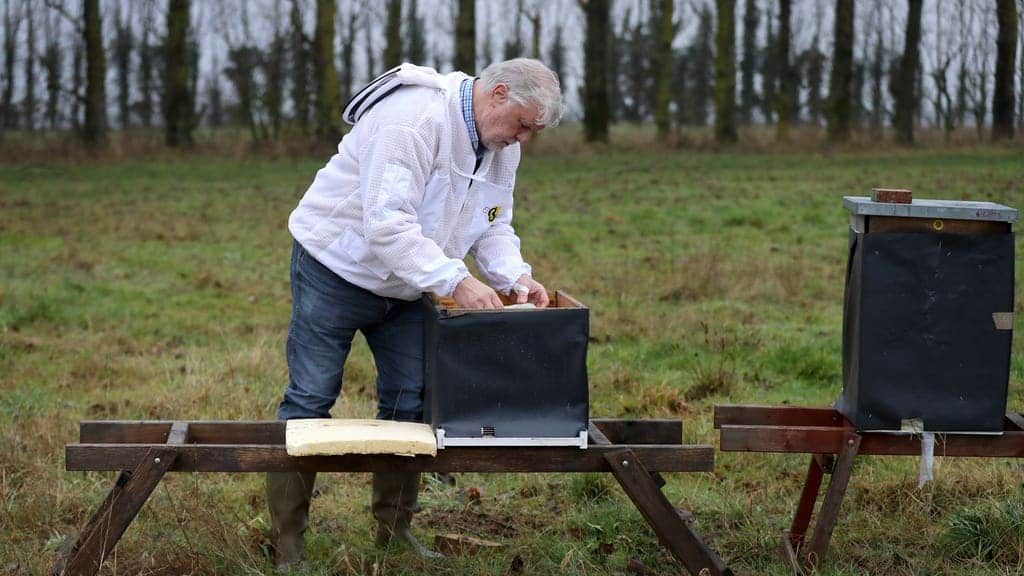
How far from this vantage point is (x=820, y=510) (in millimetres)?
4352

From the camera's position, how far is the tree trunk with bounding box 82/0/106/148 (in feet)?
85.8

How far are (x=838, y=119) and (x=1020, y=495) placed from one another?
66.8 feet

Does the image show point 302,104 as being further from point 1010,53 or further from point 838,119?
point 1010,53

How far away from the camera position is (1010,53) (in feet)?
82.4

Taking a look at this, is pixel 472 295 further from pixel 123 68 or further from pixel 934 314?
pixel 123 68

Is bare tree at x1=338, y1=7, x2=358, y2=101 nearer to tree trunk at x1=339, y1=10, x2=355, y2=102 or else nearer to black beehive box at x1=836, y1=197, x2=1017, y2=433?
tree trunk at x1=339, y1=10, x2=355, y2=102

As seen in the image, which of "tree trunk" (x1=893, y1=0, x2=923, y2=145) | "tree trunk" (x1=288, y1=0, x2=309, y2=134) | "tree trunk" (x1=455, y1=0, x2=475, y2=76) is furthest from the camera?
"tree trunk" (x1=288, y1=0, x2=309, y2=134)

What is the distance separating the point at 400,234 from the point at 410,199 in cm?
15

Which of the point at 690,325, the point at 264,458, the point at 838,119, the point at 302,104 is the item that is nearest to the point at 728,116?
the point at 838,119

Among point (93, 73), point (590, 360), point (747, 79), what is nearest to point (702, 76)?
point (747, 79)

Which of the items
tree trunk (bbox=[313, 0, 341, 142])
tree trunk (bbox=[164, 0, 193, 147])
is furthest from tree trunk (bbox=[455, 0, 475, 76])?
tree trunk (bbox=[164, 0, 193, 147])

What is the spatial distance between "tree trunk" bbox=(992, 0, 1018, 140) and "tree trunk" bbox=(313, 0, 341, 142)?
43.1ft

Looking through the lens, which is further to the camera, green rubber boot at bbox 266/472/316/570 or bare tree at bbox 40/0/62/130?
bare tree at bbox 40/0/62/130

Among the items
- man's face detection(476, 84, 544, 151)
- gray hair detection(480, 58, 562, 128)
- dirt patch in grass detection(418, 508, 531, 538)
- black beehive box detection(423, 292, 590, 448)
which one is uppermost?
gray hair detection(480, 58, 562, 128)
